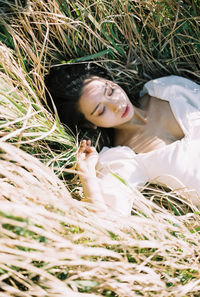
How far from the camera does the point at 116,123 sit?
183 centimetres

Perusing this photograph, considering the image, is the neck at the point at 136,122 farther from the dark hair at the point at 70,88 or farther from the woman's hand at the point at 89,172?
the woman's hand at the point at 89,172

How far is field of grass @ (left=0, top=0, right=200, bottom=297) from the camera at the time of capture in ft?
3.12

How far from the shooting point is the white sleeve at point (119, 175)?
1.58 meters

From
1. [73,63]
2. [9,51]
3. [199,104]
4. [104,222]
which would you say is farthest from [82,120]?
[104,222]

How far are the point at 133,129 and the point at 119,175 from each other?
15.8 inches

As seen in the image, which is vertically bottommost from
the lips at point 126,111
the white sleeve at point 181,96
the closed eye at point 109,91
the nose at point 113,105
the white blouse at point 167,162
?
the white blouse at point 167,162

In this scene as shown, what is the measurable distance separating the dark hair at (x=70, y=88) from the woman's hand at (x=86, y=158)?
0.52ft

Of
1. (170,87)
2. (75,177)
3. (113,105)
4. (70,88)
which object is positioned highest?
(70,88)

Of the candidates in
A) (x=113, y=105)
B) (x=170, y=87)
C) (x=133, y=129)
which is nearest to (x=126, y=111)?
(x=113, y=105)

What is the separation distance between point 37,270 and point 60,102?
46.6 inches

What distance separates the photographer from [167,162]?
5.66ft

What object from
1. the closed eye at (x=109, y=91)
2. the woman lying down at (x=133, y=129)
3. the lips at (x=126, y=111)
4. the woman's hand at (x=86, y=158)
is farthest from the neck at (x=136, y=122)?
the woman's hand at (x=86, y=158)

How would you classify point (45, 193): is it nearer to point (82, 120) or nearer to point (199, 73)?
point (82, 120)

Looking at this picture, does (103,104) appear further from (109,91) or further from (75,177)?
(75,177)
